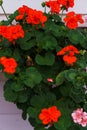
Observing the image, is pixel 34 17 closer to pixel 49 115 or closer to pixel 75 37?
pixel 75 37

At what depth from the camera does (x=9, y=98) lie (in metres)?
1.61

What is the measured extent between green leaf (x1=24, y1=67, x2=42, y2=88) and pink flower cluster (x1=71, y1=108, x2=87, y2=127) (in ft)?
0.69

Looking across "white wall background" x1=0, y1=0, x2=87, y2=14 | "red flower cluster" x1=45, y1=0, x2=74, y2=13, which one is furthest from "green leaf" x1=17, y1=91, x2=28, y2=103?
"white wall background" x1=0, y1=0, x2=87, y2=14

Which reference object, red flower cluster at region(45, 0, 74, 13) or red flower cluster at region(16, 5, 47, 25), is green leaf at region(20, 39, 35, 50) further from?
red flower cluster at region(45, 0, 74, 13)

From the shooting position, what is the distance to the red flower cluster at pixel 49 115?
150 cm

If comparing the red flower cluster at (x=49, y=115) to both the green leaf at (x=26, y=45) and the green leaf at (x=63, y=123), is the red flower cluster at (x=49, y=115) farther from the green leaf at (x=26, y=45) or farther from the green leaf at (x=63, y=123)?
the green leaf at (x=26, y=45)

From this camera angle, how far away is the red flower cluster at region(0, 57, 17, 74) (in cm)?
151

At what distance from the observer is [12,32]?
162 cm

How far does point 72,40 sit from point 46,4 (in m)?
0.25

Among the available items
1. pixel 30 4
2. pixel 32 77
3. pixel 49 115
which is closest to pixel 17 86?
pixel 32 77

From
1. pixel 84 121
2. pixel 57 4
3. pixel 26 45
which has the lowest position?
pixel 84 121

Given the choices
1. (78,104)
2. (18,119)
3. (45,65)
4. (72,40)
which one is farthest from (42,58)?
(18,119)

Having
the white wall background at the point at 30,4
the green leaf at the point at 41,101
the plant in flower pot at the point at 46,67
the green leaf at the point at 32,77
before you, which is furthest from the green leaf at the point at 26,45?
the white wall background at the point at 30,4

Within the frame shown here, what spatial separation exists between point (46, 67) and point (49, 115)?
0.88 feet
